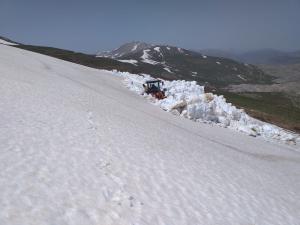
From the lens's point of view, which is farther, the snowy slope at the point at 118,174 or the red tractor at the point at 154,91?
the red tractor at the point at 154,91

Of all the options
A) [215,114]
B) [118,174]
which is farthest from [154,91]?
[118,174]

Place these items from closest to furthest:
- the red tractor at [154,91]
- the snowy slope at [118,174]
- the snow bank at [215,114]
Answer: the snowy slope at [118,174] → the snow bank at [215,114] → the red tractor at [154,91]

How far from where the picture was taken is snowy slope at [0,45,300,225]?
979 centimetres

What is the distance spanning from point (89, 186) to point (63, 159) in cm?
223

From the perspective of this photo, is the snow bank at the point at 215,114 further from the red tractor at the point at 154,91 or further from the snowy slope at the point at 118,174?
the snowy slope at the point at 118,174

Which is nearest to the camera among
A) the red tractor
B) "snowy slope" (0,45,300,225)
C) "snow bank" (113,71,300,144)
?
"snowy slope" (0,45,300,225)

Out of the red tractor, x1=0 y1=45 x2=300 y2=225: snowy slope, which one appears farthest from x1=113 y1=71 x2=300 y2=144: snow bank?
x1=0 y1=45 x2=300 y2=225: snowy slope

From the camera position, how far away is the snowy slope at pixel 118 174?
32.1 ft

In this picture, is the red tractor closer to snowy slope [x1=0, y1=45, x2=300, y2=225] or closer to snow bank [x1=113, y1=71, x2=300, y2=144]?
snow bank [x1=113, y1=71, x2=300, y2=144]

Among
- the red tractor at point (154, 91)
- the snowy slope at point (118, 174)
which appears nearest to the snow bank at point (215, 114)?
the red tractor at point (154, 91)

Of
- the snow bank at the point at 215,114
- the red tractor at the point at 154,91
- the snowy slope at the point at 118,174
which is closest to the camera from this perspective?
the snowy slope at the point at 118,174

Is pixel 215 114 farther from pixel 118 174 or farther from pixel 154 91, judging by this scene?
pixel 118 174

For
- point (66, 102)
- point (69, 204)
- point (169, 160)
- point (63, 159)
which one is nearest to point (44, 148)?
point (63, 159)

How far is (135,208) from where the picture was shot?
1060 cm
